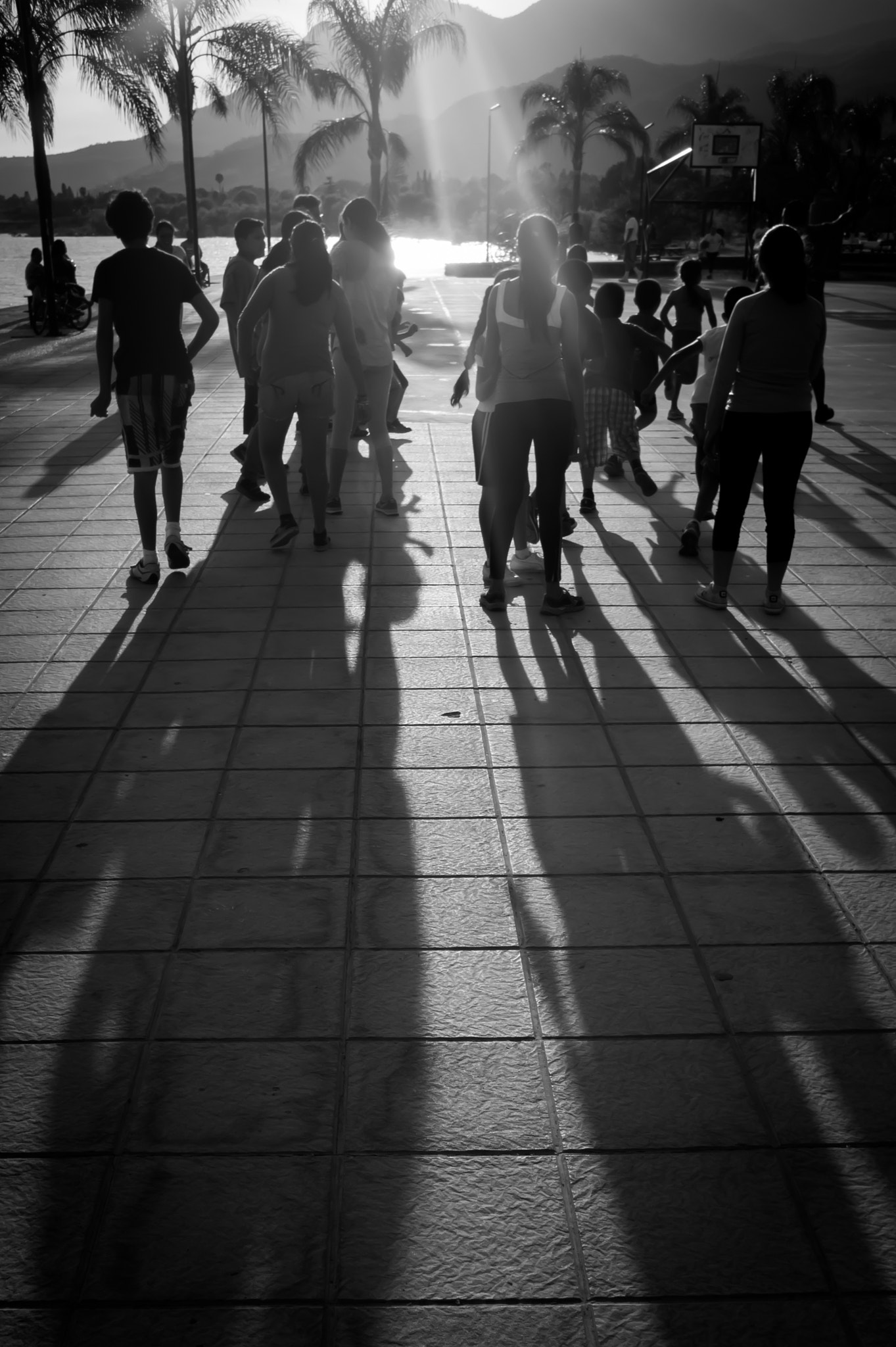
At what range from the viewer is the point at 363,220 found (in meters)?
7.57

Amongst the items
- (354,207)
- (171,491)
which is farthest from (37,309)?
(171,491)

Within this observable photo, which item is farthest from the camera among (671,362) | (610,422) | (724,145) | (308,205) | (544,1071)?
(724,145)

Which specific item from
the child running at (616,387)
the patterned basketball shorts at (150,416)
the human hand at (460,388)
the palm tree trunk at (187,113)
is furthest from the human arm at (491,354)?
the palm tree trunk at (187,113)

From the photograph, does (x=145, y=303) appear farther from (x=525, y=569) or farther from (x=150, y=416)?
(x=525, y=569)

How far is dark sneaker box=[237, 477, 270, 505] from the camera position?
25.9 ft

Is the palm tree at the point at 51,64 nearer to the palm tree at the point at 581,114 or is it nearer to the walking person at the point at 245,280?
the walking person at the point at 245,280

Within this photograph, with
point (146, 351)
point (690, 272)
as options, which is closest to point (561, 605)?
point (146, 351)

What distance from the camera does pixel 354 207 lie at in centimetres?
748

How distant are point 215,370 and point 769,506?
400 inches

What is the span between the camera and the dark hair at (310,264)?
6246 mm

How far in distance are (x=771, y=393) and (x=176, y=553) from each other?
297 centimetres

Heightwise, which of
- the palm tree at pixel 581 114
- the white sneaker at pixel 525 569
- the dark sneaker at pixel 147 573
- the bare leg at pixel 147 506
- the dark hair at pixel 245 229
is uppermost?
the palm tree at pixel 581 114

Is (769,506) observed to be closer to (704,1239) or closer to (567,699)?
(567,699)

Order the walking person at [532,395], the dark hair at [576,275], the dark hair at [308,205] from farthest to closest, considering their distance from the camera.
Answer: the dark hair at [308,205]
the dark hair at [576,275]
the walking person at [532,395]
